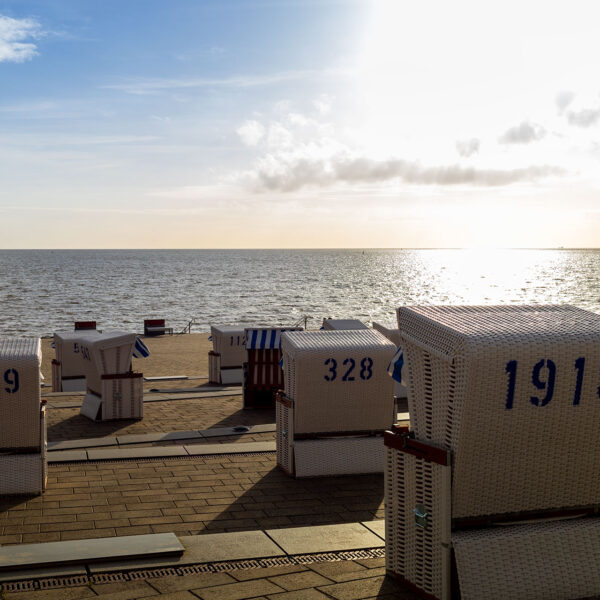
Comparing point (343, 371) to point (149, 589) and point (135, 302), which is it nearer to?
point (149, 589)

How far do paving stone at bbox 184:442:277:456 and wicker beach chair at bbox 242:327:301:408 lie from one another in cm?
434

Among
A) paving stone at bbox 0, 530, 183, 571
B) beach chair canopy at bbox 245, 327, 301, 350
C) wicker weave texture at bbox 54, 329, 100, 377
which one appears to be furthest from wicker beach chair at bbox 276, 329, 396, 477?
wicker weave texture at bbox 54, 329, 100, 377

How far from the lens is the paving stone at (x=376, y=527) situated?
24.7 ft

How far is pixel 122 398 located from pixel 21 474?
5.43 m

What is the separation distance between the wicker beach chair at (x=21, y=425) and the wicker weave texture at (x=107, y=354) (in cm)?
520

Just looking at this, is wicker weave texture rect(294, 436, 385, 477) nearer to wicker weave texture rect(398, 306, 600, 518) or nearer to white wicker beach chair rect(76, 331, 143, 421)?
wicker weave texture rect(398, 306, 600, 518)

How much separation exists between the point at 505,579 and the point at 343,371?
195 inches

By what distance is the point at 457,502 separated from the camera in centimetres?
577

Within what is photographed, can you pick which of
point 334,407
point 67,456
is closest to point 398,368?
point 334,407

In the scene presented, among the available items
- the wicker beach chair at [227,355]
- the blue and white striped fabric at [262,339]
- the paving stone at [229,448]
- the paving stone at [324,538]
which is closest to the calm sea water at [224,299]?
the wicker beach chair at [227,355]

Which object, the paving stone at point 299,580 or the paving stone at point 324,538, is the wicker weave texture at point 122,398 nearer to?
the paving stone at point 324,538

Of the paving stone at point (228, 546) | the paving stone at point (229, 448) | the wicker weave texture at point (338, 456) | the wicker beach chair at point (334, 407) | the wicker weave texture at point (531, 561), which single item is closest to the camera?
the wicker weave texture at point (531, 561)

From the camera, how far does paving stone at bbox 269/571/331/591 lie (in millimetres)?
6031

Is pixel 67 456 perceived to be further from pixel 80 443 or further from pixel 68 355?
pixel 68 355
